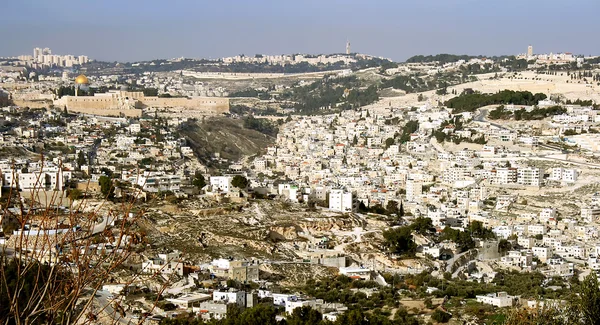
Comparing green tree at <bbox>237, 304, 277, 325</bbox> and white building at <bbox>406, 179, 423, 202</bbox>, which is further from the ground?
green tree at <bbox>237, 304, 277, 325</bbox>

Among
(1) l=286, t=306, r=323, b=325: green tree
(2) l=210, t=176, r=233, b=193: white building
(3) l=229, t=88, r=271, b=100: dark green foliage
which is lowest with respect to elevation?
(3) l=229, t=88, r=271, b=100: dark green foliage

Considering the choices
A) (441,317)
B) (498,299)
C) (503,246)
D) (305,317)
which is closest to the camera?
(305,317)

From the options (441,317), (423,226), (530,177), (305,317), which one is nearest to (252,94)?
(530,177)

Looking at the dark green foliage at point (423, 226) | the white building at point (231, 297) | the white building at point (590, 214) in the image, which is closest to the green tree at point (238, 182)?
the dark green foliage at point (423, 226)

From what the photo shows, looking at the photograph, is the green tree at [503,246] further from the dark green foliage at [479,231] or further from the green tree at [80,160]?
the green tree at [80,160]

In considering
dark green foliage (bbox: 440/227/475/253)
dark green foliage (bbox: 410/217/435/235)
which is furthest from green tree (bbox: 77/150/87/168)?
dark green foliage (bbox: 440/227/475/253)

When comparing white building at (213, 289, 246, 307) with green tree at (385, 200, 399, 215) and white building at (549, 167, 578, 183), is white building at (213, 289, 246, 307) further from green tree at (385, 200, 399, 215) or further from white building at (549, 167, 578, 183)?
white building at (549, 167, 578, 183)

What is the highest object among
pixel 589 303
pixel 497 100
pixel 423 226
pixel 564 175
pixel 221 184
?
pixel 497 100

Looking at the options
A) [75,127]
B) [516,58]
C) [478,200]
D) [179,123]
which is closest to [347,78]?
[516,58]

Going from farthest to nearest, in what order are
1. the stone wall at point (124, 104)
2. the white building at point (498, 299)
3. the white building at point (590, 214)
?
the stone wall at point (124, 104) → the white building at point (590, 214) → the white building at point (498, 299)

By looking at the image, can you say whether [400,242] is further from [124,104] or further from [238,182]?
[124,104]
